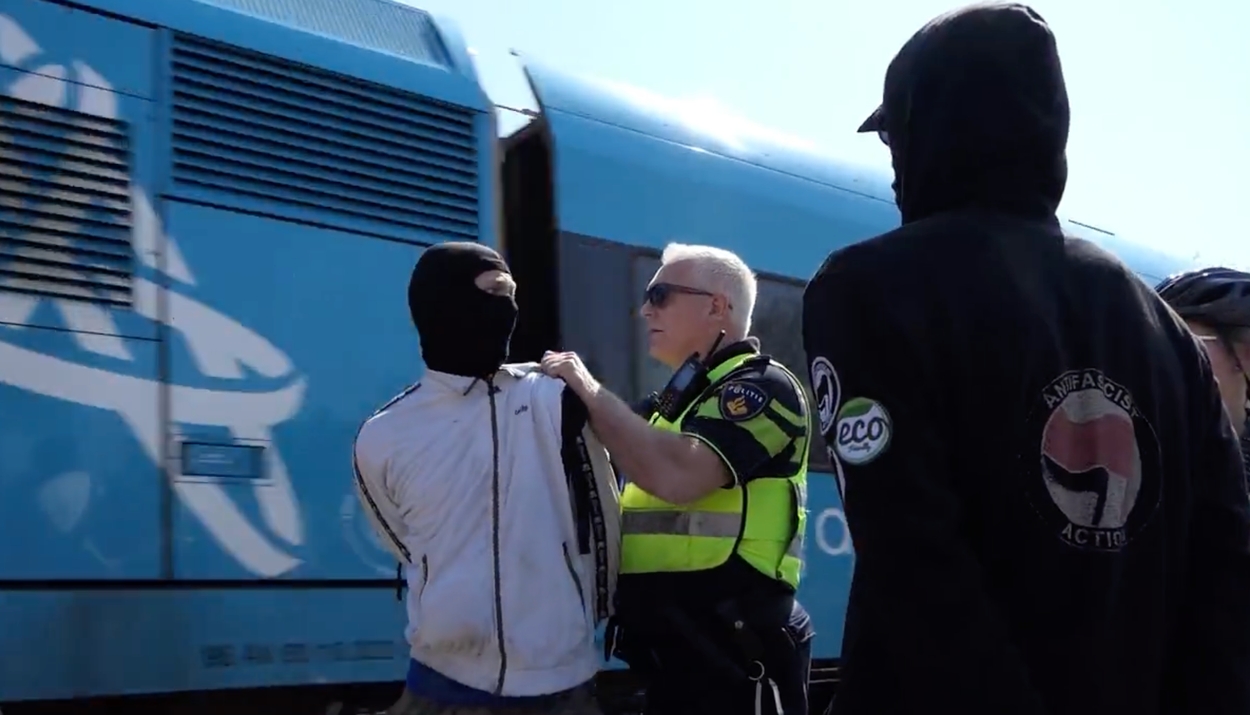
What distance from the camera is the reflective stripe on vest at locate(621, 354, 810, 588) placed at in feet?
8.29

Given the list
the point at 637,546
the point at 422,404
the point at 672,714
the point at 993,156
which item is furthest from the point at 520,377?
the point at 993,156

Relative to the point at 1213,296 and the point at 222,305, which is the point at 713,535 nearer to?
the point at 1213,296

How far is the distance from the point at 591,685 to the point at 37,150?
78.9 inches

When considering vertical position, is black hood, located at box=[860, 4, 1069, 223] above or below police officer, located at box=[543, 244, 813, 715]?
above

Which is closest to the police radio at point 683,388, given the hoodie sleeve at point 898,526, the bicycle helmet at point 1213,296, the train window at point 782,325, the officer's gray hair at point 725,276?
the officer's gray hair at point 725,276

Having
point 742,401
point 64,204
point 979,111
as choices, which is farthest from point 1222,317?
point 64,204

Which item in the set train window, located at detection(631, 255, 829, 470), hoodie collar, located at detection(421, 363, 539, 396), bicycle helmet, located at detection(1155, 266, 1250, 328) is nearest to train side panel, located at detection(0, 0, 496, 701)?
hoodie collar, located at detection(421, 363, 539, 396)

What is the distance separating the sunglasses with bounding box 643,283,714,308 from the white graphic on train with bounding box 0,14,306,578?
123 cm

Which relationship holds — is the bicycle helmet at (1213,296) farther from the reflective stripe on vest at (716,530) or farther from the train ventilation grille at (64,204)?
the train ventilation grille at (64,204)

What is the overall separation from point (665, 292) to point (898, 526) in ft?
5.21

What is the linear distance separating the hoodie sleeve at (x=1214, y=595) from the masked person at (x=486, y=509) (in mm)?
1030

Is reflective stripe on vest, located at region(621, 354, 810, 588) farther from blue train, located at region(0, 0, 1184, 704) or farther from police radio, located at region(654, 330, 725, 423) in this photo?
blue train, located at region(0, 0, 1184, 704)

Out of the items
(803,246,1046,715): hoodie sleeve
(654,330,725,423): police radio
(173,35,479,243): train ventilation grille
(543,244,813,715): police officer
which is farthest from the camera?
(173,35,479,243): train ventilation grille

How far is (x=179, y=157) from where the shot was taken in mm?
3477
